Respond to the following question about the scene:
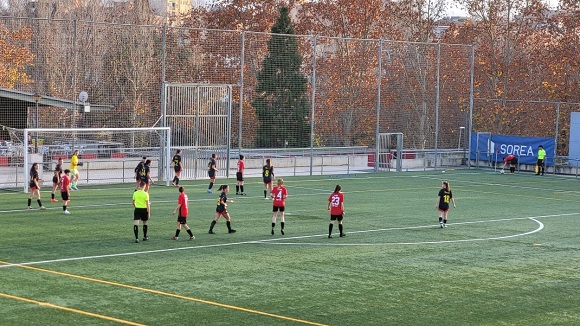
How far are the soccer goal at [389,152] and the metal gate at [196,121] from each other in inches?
477

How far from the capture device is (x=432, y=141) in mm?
64438

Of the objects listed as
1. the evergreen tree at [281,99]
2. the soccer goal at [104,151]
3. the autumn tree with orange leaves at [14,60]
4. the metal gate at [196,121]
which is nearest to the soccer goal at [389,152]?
the evergreen tree at [281,99]

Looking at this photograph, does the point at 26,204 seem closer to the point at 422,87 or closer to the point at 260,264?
the point at 260,264

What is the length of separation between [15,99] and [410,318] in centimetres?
2968

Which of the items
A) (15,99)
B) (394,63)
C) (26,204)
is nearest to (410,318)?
(26,204)

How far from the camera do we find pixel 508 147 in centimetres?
6016

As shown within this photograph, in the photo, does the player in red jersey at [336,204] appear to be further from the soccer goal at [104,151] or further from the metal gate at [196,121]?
the metal gate at [196,121]

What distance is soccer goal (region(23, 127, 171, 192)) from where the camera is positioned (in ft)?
150

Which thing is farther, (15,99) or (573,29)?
(573,29)

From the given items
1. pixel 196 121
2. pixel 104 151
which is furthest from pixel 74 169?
pixel 196 121

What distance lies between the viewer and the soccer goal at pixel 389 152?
192ft

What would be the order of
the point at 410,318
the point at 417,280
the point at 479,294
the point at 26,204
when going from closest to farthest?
1. the point at 410,318
2. the point at 479,294
3. the point at 417,280
4. the point at 26,204

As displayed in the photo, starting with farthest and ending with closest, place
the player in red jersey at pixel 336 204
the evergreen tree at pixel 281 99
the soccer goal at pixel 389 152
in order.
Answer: the soccer goal at pixel 389 152, the evergreen tree at pixel 281 99, the player in red jersey at pixel 336 204

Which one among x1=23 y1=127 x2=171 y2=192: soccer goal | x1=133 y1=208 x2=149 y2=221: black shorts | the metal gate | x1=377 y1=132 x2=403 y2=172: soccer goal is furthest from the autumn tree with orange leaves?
x1=133 y1=208 x2=149 y2=221: black shorts
